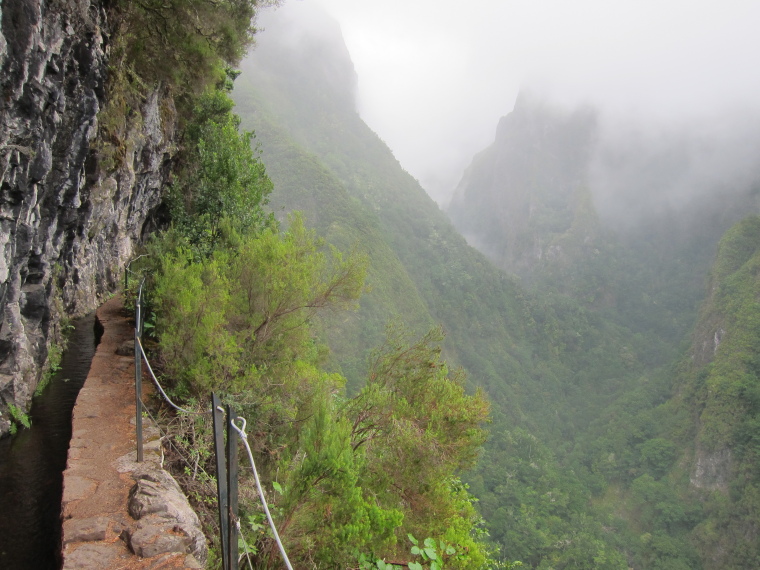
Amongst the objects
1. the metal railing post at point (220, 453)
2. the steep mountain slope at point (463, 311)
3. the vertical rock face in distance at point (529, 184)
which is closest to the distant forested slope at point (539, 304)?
the steep mountain slope at point (463, 311)

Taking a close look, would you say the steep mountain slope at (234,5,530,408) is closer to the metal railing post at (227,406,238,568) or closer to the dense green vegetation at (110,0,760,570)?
the dense green vegetation at (110,0,760,570)

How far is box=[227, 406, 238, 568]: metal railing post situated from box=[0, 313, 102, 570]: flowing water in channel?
104 inches

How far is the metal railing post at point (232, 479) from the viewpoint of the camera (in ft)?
8.89

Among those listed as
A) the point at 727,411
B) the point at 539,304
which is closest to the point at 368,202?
the point at 539,304

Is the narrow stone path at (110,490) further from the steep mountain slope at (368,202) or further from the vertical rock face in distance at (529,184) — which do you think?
the vertical rock face in distance at (529,184)

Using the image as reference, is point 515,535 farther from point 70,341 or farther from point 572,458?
point 70,341

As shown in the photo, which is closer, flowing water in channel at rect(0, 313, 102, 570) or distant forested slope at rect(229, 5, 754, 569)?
flowing water in channel at rect(0, 313, 102, 570)

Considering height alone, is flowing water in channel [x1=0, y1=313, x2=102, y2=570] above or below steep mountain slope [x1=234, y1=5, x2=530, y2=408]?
below

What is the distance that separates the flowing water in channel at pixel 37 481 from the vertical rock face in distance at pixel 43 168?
0.42 meters

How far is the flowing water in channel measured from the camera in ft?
15.2

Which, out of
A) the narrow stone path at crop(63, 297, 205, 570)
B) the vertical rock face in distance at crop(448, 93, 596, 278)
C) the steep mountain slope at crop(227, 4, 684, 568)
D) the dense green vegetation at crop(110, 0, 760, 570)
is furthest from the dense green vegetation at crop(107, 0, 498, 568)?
the vertical rock face in distance at crop(448, 93, 596, 278)

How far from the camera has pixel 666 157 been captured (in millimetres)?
139375

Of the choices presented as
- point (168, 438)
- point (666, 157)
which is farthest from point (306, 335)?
point (666, 157)

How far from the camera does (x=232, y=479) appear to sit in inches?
106
